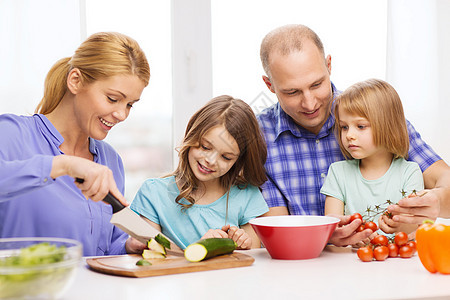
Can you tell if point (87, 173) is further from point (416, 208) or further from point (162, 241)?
point (416, 208)

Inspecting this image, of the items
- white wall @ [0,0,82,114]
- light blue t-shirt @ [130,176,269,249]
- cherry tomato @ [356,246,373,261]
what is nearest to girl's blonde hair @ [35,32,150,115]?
light blue t-shirt @ [130,176,269,249]

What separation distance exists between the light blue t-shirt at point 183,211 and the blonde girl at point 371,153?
340mm

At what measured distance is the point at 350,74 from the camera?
320 centimetres

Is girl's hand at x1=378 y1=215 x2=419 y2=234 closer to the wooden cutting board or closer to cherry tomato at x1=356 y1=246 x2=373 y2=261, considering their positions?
cherry tomato at x1=356 y1=246 x2=373 y2=261

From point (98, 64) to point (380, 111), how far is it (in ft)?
3.70

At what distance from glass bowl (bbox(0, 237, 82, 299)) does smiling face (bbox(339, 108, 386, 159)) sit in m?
1.29

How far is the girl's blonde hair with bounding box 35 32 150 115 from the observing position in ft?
5.68

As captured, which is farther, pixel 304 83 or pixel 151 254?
pixel 304 83

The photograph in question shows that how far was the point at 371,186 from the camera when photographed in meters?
2.00

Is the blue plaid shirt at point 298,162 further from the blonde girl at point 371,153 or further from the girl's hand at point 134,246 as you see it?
the girl's hand at point 134,246

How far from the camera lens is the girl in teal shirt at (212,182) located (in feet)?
6.31

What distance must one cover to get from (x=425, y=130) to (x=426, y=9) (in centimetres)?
77

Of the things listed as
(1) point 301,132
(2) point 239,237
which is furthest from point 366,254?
(1) point 301,132

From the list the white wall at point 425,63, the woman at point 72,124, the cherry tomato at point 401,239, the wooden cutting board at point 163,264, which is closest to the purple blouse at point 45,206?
the woman at point 72,124
